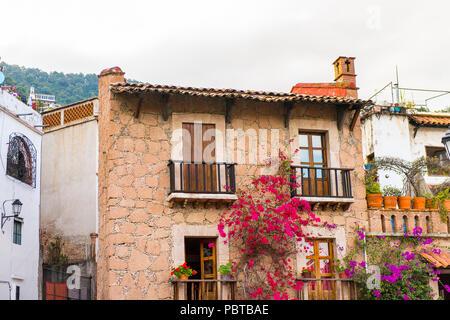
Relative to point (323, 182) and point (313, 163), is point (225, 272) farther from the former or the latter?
point (313, 163)

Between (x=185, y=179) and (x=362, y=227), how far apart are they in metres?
4.36

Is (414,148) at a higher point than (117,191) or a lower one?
higher

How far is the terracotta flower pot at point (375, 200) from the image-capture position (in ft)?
47.1

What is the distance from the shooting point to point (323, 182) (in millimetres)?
14195

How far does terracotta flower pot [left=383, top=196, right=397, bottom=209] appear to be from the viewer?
14414 millimetres

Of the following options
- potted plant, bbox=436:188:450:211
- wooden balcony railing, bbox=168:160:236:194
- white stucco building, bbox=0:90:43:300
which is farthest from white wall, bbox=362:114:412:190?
white stucco building, bbox=0:90:43:300

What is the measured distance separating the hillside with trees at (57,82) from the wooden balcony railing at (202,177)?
27759mm

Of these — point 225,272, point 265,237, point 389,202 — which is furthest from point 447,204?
point 225,272

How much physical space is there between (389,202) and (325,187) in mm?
1628

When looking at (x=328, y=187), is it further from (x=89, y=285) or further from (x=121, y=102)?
(x=89, y=285)

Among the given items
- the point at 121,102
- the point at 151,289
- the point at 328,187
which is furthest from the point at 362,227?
the point at 121,102

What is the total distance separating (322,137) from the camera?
585 inches

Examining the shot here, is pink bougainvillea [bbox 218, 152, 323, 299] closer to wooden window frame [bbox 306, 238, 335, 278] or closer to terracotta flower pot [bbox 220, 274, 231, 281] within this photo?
terracotta flower pot [bbox 220, 274, 231, 281]

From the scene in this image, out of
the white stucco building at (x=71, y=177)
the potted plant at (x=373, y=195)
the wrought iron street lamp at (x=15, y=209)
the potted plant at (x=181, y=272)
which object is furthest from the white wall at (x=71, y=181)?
the potted plant at (x=373, y=195)
